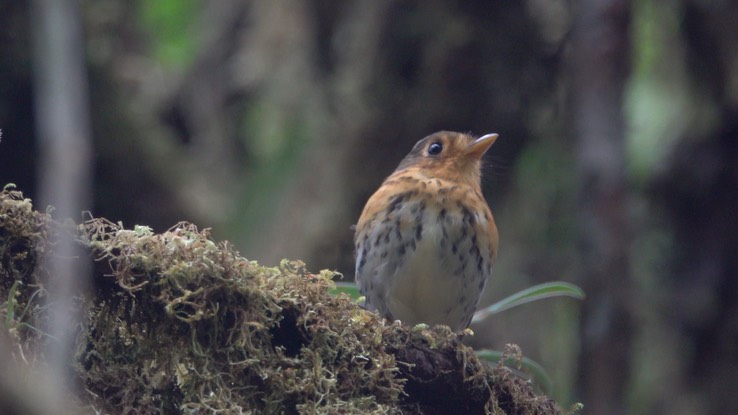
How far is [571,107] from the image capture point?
14.3 ft

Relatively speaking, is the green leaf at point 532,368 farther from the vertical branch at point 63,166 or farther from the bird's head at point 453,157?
the vertical branch at point 63,166

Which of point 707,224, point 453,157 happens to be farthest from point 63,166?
point 707,224

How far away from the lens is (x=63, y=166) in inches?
70.2

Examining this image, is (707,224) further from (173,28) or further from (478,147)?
(173,28)

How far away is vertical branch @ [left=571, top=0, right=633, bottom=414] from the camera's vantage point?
387cm

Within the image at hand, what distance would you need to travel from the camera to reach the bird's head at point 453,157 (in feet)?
13.1

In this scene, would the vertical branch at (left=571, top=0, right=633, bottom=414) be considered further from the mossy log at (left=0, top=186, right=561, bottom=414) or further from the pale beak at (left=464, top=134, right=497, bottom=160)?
the mossy log at (left=0, top=186, right=561, bottom=414)

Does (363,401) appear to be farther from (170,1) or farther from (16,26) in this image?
(170,1)

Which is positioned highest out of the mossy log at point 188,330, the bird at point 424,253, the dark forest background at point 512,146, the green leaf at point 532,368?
the dark forest background at point 512,146

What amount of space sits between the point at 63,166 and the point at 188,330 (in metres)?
0.51

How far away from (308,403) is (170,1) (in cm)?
585

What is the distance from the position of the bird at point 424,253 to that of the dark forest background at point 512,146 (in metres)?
0.65

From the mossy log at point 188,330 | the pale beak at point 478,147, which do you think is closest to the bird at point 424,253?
the pale beak at point 478,147

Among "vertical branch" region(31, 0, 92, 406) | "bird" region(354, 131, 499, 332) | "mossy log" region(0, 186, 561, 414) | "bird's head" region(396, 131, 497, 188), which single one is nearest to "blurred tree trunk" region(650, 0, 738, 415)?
"bird's head" region(396, 131, 497, 188)
